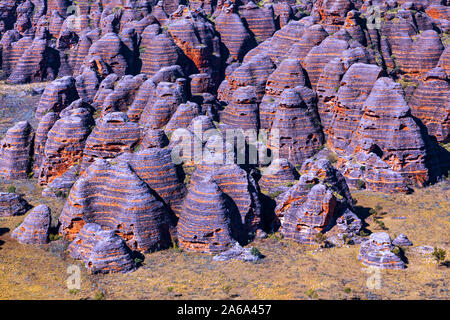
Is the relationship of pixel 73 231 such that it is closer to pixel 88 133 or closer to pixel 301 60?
pixel 88 133

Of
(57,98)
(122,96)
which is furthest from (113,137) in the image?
(57,98)

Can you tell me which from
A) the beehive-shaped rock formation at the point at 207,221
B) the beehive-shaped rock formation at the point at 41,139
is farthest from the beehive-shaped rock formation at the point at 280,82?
the beehive-shaped rock formation at the point at 41,139

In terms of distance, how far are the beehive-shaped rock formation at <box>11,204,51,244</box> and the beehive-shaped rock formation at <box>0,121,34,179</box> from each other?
12930 millimetres

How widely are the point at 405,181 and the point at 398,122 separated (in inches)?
212

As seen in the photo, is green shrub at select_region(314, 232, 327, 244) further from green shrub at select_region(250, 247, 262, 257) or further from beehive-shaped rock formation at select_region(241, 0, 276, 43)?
beehive-shaped rock formation at select_region(241, 0, 276, 43)

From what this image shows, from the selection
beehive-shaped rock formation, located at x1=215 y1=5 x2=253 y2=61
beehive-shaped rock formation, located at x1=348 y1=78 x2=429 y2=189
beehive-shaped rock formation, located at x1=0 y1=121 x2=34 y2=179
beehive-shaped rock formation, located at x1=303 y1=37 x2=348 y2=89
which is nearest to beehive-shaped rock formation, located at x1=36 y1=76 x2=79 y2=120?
beehive-shaped rock formation, located at x1=0 y1=121 x2=34 y2=179

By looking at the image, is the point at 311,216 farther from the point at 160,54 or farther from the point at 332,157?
the point at 160,54

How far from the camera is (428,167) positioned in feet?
180

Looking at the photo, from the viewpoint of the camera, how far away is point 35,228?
45406 millimetres

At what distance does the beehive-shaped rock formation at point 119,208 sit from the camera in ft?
141

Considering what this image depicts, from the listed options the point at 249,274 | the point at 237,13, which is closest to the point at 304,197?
the point at 249,274

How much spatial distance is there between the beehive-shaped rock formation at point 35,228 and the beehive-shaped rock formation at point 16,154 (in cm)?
1293

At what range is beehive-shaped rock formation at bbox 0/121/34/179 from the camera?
57688mm

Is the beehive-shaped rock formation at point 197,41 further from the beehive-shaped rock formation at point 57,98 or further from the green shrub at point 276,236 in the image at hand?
the green shrub at point 276,236
